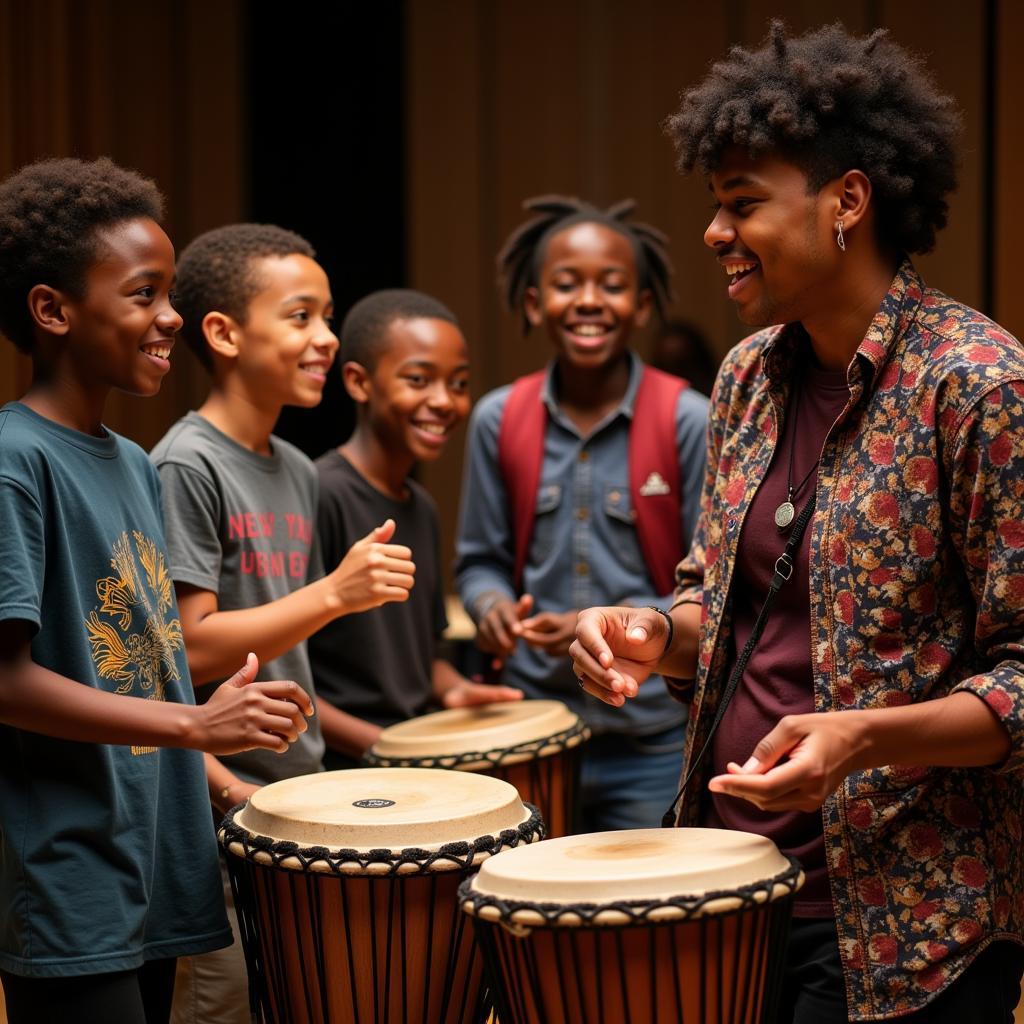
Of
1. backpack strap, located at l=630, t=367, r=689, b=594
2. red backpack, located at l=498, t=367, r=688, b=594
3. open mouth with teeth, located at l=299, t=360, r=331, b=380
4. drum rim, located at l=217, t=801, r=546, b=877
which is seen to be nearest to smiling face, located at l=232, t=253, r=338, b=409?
open mouth with teeth, located at l=299, t=360, r=331, b=380

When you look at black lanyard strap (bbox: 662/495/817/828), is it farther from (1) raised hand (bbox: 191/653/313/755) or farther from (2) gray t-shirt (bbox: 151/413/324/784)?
(2) gray t-shirt (bbox: 151/413/324/784)

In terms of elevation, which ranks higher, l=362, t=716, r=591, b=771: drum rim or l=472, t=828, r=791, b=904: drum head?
l=472, t=828, r=791, b=904: drum head

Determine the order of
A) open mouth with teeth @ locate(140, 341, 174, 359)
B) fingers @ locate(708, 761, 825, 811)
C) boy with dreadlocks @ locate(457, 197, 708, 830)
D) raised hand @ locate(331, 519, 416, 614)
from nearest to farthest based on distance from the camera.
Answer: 1. fingers @ locate(708, 761, 825, 811)
2. open mouth with teeth @ locate(140, 341, 174, 359)
3. raised hand @ locate(331, 519, 416, 614)
4. boy with dreadlocks @ locate(457, 197, 708, 830)

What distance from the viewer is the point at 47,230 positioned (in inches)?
83.2

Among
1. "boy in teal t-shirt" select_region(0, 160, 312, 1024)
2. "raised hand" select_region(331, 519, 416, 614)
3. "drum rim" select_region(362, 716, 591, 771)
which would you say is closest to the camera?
"boy in teal t-shirt" select_region(0, 160, 312, 1024)

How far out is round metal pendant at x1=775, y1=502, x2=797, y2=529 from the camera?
79.6 inches

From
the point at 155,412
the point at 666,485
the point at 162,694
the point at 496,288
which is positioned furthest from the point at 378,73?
the point at 162,694

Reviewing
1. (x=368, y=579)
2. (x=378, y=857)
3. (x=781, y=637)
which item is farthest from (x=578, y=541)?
(x=378, y=857)

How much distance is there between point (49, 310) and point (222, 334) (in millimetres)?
722

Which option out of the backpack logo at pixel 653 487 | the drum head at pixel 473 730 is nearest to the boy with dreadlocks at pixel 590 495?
the backpack logo at pixel 653 487

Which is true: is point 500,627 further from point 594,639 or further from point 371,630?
point 594,639

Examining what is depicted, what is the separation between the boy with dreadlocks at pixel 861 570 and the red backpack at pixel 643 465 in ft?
4.15

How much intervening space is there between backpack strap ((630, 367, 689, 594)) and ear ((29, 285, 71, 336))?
166 centimetres

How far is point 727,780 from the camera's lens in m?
1.68
